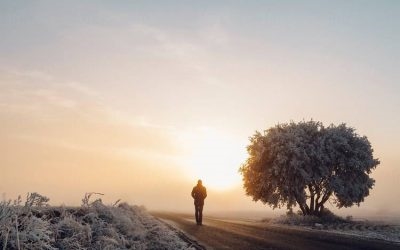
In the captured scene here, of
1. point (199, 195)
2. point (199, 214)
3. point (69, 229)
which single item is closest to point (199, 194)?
point (199, 195)

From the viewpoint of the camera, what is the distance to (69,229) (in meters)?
7.98

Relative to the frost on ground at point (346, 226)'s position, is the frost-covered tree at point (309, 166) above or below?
above

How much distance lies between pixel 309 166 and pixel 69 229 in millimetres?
30888

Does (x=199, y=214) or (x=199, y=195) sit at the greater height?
(x=199, y=195)

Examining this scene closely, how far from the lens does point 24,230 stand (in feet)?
21.1

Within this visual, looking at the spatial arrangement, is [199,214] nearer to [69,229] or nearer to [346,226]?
[346,226]

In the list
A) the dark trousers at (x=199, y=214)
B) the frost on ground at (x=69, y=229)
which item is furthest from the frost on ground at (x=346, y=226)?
the frost on ground at (x=69, y=229)

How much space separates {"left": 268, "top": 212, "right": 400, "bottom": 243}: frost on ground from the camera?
75.8 ft

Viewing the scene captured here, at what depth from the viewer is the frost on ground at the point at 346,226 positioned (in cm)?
2310

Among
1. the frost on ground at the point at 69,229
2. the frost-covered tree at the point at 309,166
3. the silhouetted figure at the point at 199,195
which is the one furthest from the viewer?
the frost-covered tree at the point at 309,166

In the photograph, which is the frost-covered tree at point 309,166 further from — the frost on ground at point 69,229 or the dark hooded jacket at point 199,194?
the frost on ground at point 69,229

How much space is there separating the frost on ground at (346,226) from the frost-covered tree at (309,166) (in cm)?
194

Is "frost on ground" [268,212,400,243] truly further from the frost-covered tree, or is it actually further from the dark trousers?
the dark trousers

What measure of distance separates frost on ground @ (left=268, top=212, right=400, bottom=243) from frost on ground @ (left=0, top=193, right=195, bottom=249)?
548 inches
